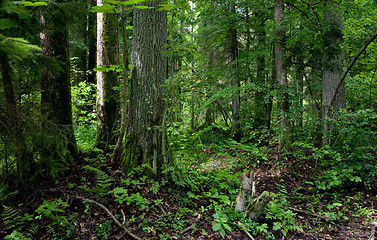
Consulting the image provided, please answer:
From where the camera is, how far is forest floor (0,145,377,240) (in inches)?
98.7

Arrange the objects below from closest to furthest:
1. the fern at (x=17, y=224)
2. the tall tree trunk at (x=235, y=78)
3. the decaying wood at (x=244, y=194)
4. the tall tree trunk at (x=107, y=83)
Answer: the fern at (x=17, y=224) → the decaying wood at (x=244, y=194) → the tall tree trunk at (x=107, y=83) → the tall tree trunk at (x=235, y=78)

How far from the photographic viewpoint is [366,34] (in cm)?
559

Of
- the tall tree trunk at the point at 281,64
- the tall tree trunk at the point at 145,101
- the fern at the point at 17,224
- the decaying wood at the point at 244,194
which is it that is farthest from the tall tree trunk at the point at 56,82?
the tall tree trunk at the point at 281,64

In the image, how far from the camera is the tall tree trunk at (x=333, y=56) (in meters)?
6.39

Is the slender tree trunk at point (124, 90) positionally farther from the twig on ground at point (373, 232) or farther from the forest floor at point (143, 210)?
the twig on ground at point (373, 232)

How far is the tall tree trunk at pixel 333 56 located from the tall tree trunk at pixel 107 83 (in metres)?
6.14

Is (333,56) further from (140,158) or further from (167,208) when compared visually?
(167,208)

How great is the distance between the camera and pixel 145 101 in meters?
3.61

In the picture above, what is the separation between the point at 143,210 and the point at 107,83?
306 centimetres

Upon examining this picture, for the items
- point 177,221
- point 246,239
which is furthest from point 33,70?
point 246,239

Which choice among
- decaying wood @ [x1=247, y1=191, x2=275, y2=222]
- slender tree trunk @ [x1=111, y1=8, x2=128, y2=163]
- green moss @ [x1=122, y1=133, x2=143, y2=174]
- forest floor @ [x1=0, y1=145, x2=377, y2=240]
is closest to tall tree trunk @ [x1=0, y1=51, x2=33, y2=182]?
forest floor @ [x1=0, y1=145, x2=377, y2=240]

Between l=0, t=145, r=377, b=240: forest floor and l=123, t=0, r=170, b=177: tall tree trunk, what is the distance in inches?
17.6

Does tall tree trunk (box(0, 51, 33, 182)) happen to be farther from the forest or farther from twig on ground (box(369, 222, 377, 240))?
twig on ground (box(369, 222, 377, 240))

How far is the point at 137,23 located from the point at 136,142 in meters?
2.11
